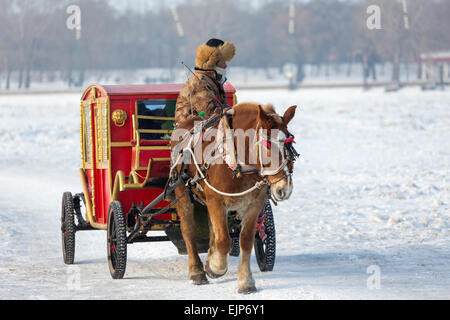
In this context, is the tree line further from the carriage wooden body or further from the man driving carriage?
the man driving carriage

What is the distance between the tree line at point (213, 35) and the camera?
69000mm

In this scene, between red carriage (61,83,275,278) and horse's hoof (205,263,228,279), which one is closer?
horse's hoof (205,263,228,279)

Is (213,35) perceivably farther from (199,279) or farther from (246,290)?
(246,290)

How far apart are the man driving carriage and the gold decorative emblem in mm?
823

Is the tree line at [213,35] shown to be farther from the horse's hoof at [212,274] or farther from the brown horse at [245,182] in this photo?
the brown horse at [245,182]

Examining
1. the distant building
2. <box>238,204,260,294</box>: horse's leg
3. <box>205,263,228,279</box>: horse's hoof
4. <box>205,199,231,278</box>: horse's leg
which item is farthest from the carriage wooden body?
the distant building

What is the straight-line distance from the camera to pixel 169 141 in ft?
29.5

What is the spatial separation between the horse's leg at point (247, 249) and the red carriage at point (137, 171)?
0.82 meters

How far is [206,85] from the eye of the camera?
27.2 feet

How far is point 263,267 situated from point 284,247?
1814mm

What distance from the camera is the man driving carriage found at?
8250 millimetres

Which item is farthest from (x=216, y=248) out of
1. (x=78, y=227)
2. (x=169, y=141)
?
(x=78, y=227)

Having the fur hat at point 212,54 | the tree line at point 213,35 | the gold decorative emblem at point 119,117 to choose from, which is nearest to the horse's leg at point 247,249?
the fur hat at point 212,54

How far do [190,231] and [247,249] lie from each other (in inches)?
30.2
